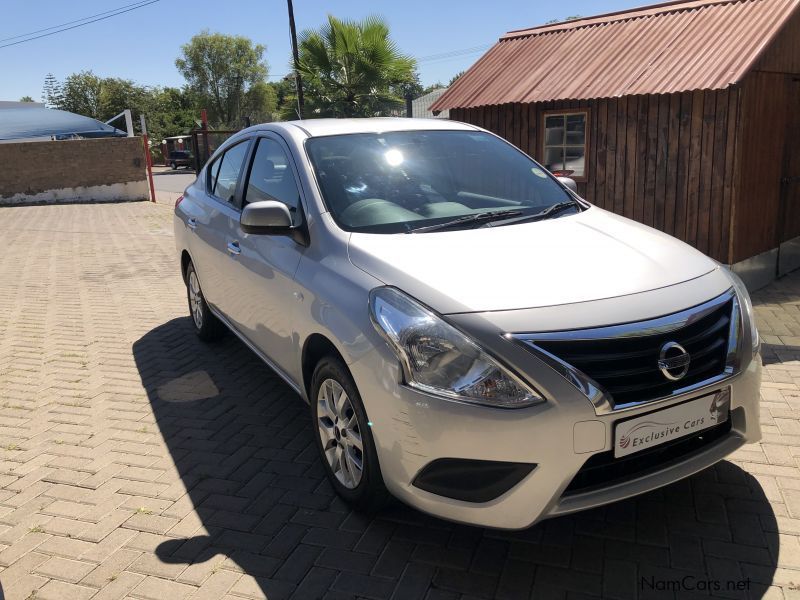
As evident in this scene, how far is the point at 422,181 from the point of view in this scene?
3.66m

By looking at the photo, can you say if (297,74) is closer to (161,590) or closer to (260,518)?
(260,518)

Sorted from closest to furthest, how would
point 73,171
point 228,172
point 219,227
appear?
point 219,227, point 228,172, point 73,171

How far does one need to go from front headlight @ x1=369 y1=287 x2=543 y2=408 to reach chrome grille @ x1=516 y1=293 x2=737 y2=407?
161 millimetres

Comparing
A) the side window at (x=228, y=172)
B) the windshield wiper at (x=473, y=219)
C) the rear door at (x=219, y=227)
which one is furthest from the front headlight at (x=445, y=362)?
the side window at (x=228, y=172)

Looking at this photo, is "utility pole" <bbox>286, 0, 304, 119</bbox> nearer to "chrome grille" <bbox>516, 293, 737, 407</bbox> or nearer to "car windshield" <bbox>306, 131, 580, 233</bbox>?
"car windshield" <bbox>306, 131, 580, 233</bbox>

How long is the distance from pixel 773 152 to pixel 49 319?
7.89 m

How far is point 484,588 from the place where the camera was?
2.58 metres

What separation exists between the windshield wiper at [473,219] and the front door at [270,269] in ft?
2.03

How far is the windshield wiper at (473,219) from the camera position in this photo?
3.21m

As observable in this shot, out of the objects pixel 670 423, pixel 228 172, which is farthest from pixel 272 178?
pixel 670 423

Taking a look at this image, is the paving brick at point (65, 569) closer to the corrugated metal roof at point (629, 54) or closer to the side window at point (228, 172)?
the side window at point (228, 172)

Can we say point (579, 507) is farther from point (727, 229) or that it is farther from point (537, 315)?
point (727, 229)

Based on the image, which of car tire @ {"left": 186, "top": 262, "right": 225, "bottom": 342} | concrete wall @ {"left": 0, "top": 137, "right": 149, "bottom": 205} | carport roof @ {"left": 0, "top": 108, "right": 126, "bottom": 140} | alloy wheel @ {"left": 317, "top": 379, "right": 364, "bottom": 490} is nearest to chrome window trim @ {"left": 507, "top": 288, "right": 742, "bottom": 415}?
alloy wheel @ {"left": 317, "top": 379, "right": 364, "bottom": 490}

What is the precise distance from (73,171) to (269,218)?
712 inches
